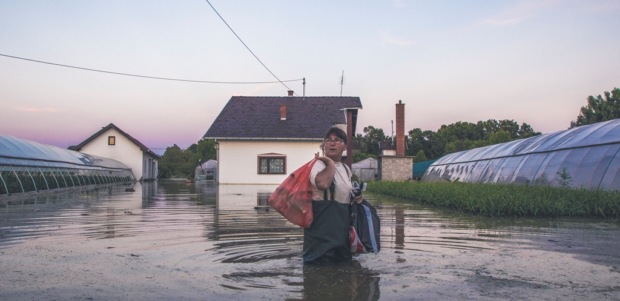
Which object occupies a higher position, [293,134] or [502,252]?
[293,134]

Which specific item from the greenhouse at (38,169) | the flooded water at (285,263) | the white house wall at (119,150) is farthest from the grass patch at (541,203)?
the white house wall at (119,150)

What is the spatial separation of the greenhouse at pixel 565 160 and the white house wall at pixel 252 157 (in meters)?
11.0

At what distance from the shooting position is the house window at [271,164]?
3126cm

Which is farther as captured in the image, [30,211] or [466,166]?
[466,166]

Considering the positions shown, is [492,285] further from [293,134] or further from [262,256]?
[293,134]

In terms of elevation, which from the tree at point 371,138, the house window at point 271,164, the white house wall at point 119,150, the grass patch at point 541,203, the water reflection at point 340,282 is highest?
the tree at point 371,138

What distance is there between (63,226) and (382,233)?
4.99 m

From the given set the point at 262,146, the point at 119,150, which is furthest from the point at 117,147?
the point at 262,146

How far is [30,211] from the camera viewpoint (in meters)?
11.0

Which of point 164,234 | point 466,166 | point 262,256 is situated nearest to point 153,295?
point 262,256

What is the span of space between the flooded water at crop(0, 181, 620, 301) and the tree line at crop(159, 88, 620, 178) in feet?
140

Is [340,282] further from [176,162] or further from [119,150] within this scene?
[176,162]

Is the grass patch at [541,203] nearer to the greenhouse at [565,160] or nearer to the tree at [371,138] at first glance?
the greenhouse at [565,160]

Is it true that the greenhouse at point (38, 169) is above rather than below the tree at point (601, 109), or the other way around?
below
